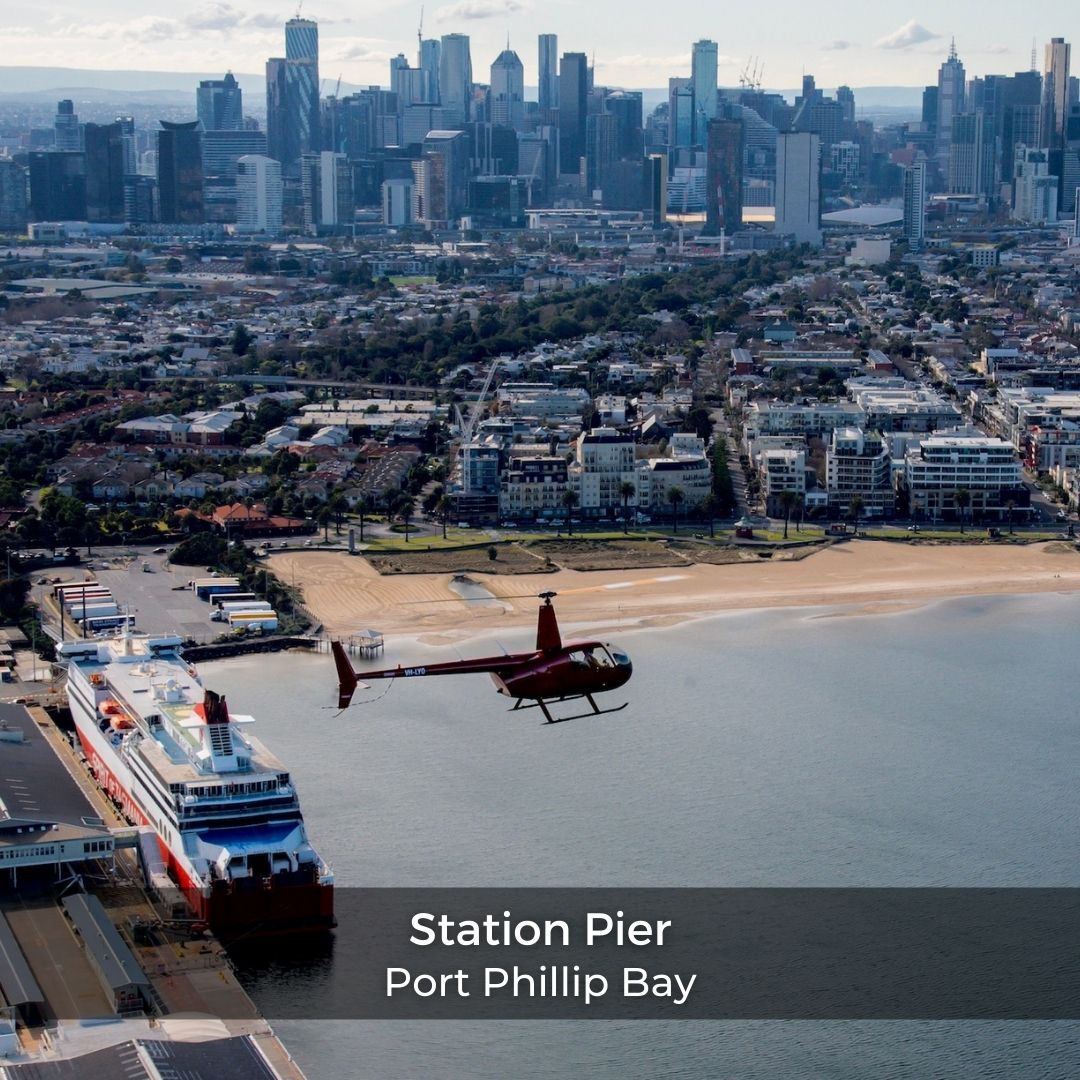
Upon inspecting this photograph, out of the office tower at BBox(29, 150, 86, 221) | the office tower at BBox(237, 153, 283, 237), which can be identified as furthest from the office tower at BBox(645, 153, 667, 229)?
the office tower at BBox(29, 150, 86, 221)

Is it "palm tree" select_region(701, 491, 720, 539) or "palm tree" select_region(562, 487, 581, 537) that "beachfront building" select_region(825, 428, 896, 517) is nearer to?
"palm tree" select_region(701, 491, 720, 539)

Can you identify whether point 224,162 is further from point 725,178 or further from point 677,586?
point 677,586

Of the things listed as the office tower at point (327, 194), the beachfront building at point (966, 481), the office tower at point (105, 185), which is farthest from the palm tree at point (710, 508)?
the office tower at point (105, 185)

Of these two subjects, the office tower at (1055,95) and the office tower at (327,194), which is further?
the office tower at (1055,95)

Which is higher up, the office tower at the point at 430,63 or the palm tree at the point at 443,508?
the office tower at the point at 430,63

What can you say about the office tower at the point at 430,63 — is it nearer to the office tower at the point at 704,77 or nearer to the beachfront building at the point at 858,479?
the office tower at the point at 704,77

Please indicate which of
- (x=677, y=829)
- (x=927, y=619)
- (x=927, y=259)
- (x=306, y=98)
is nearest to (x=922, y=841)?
(x=677, y=829)

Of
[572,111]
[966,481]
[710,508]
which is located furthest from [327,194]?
[710,508]
